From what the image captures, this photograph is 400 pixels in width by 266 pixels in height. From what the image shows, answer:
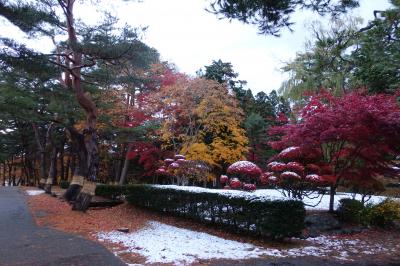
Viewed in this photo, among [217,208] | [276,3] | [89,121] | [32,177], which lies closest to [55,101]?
[89,121]

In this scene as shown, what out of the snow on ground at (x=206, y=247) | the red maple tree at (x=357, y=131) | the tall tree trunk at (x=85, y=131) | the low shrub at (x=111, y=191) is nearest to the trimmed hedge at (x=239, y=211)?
the snow on ground at (x=206, y=247)

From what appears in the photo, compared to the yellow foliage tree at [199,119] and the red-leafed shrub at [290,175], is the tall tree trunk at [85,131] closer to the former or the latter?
the red-leafed shrub at [290,175]

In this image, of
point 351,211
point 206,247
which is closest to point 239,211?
point 206,247

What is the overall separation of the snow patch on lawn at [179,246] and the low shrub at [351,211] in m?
4.03

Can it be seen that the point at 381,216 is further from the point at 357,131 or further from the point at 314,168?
the point at 357,131

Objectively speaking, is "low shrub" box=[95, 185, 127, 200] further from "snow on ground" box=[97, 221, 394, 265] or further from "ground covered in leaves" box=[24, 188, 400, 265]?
"snow on ground" box=[97, 221, 394, 265]

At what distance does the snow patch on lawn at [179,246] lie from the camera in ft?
20.0

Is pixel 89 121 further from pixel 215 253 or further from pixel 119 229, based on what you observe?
pixel 215 253

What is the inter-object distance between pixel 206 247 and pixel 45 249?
3011mm

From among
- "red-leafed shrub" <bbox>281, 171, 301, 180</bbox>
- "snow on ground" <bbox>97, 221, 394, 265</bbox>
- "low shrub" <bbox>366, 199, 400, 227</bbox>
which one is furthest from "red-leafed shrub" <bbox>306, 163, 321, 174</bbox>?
"snow on ground" <bbox>97, 221, 394, 265</bbox>

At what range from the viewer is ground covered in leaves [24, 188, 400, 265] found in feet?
20.2

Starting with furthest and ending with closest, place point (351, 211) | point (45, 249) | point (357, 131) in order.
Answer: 1. point (351, 211)
2. point (357, 131)
3. point (45, 249)

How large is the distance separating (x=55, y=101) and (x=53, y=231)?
6591 millimetres

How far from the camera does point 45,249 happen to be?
253 inches
